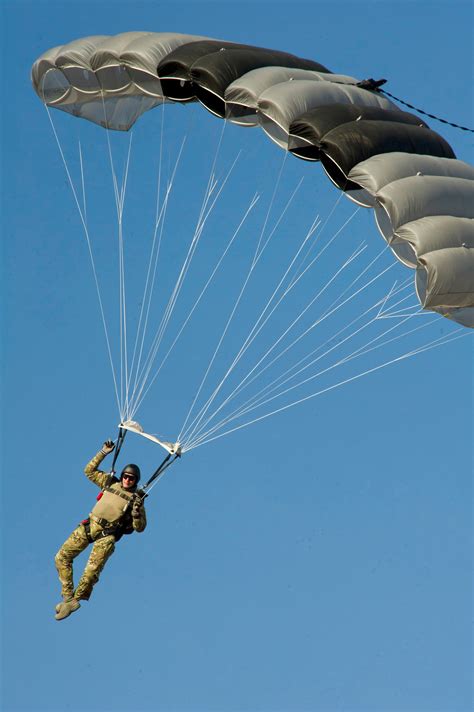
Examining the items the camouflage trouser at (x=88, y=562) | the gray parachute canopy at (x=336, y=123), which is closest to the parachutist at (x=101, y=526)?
the camouflage trouser at (x=88, y=562)

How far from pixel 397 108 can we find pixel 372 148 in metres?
1.82

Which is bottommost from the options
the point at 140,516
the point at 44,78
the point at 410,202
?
the point at 140,516

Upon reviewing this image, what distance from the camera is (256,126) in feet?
85.3

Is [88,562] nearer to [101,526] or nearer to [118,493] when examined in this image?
[101,526]

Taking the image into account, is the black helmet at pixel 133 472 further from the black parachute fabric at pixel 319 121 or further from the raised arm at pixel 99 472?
the black parachute fabric at pixel 319 121

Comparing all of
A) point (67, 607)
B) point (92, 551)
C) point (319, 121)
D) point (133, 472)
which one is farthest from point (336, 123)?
point (67, 607)

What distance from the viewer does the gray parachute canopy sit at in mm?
24953

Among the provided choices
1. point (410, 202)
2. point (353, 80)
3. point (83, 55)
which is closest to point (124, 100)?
point (83, 55)

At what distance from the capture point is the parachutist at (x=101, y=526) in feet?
81.9

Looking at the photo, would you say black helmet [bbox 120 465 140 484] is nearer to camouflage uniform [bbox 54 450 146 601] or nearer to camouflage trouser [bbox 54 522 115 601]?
camouflage uniform [bbox 54 450 146 601]

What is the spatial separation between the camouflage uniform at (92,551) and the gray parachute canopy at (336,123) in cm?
428

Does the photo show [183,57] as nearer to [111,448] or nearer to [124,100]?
[124,100]

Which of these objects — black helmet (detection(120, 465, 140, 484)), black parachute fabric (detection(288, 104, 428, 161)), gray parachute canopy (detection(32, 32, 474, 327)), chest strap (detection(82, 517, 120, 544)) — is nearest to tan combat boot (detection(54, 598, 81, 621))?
chest strap (detection(82, 517, 120, 544))

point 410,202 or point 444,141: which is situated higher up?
point 444,141
